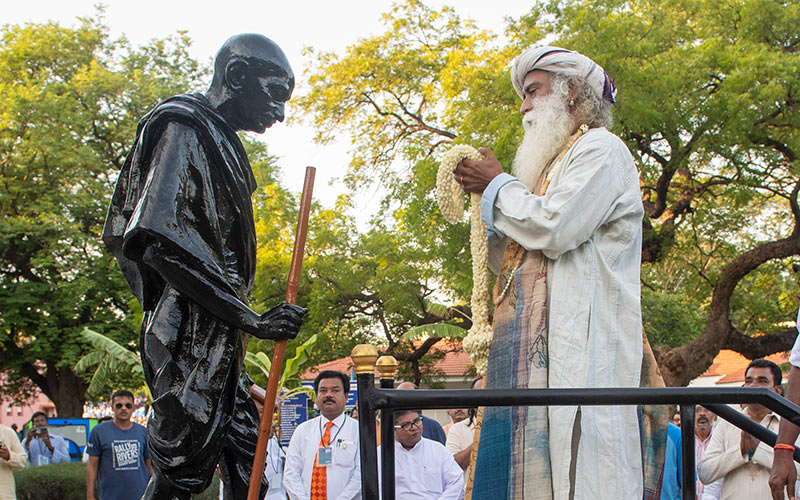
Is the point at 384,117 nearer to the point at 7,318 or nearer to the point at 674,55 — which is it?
the point at 674,55

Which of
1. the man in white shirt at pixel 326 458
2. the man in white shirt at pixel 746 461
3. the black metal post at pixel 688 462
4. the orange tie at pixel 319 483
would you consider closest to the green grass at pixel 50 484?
the man in white shirt at pixel 326 458

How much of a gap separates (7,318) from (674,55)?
23226 millimetres

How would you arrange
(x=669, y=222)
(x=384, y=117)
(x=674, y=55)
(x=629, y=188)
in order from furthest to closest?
(x=384, y=117)
(x=669, y=222)
(x=674, y=55)
(x=629, y=188)

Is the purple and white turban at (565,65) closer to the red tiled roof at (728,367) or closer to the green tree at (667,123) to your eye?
the green tree at (667,123)

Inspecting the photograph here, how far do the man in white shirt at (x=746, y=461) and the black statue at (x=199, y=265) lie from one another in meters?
4.06

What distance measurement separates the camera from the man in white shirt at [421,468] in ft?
21.4

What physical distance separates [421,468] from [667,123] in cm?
1335

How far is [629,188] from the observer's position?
3.23 metres

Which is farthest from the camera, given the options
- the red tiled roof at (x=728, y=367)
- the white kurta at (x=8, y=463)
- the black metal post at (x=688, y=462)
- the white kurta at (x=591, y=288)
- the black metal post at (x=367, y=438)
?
the red tiled roof at (x=728, y=367)

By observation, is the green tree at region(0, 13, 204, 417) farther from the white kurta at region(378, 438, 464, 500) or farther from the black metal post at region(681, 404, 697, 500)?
the black metal post at region(681, 404, 697, 500)

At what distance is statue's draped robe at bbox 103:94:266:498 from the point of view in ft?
8.59

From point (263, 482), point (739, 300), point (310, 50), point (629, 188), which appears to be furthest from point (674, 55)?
point (263, 482)

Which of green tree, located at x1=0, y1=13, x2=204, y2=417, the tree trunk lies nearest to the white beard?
the tree trunk

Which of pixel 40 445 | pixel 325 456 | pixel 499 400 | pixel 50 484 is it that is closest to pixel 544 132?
pixel 499 400
